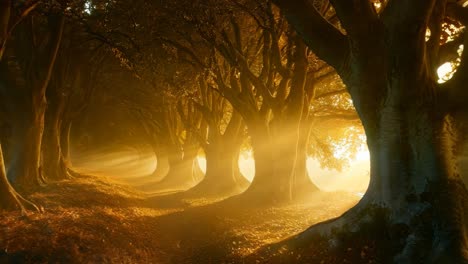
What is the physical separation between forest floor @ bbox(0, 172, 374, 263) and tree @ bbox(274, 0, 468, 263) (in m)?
1.76

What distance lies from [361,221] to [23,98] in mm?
15333

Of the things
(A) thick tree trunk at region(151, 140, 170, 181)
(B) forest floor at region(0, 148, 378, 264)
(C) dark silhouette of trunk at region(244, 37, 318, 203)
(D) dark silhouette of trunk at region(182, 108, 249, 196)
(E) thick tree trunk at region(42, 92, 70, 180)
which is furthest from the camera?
(A) thick tree trunk at region(151, 140, 170, 181)

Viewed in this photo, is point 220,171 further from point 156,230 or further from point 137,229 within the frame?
point 137,229

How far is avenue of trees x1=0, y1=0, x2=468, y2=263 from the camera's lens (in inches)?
303

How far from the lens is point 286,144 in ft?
62.1

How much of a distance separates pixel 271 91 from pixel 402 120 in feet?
41.8

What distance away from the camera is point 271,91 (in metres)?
20.4

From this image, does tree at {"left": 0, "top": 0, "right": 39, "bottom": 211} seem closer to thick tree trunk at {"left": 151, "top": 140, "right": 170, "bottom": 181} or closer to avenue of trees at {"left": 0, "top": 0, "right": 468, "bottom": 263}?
avenue of trees at {"left": 0, "top": 0, "right": 468, "bottom": 263}

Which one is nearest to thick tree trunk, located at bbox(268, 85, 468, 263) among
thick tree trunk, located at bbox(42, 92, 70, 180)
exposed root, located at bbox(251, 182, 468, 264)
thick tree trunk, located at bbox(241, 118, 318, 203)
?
exposed root, located at bbox(251, 182, 468, 264)

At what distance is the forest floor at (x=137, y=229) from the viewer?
9.84 meters

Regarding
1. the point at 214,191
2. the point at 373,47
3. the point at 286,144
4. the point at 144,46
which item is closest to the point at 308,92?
the point at 286,144

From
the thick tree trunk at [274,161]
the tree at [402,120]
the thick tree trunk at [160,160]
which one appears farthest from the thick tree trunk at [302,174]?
the thick tree trunk at [160,160]

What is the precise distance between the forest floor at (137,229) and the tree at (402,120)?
1.76m

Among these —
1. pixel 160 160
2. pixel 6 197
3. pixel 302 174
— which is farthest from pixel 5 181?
pixel 160 160
